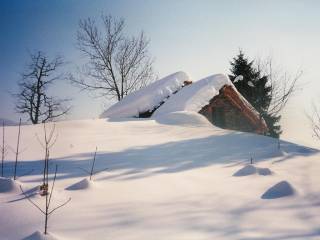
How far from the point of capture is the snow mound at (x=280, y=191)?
3.15 meters

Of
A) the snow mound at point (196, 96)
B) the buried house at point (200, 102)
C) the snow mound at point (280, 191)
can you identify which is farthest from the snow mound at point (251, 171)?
the buried house at point (200, 102)

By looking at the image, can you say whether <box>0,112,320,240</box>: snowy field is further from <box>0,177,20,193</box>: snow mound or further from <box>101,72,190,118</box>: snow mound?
<box>101,72,190,118</box>: snow mound

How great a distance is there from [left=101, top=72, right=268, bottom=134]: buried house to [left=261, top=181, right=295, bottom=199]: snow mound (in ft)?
23.8

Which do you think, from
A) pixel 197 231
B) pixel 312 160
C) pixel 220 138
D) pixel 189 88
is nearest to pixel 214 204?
pixel 197 231

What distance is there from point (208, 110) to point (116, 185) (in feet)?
31.7

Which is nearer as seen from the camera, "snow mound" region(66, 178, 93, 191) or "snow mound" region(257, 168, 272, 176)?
"snow mound" region(66, 178, 93, 191)

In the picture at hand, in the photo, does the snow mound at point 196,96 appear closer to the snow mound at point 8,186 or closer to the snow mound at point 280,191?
the snow mound at point 280,191

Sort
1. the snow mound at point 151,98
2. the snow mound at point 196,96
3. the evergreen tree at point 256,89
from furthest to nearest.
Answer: the evergreen tree at point 256,89
the snow mound at point 151,98
the snow mound at point 196,96

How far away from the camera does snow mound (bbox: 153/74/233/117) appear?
10578mm

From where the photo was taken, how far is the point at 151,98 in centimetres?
1275

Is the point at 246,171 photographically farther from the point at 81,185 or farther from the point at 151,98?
the point at 151,98

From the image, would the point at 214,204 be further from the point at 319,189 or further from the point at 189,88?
the point at 189,88

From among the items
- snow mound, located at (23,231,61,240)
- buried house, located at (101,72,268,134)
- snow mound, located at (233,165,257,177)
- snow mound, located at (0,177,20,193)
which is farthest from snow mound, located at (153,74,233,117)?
snow mound, located at (23,231,61,240)

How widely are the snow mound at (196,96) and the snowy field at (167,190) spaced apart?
13.4ft
